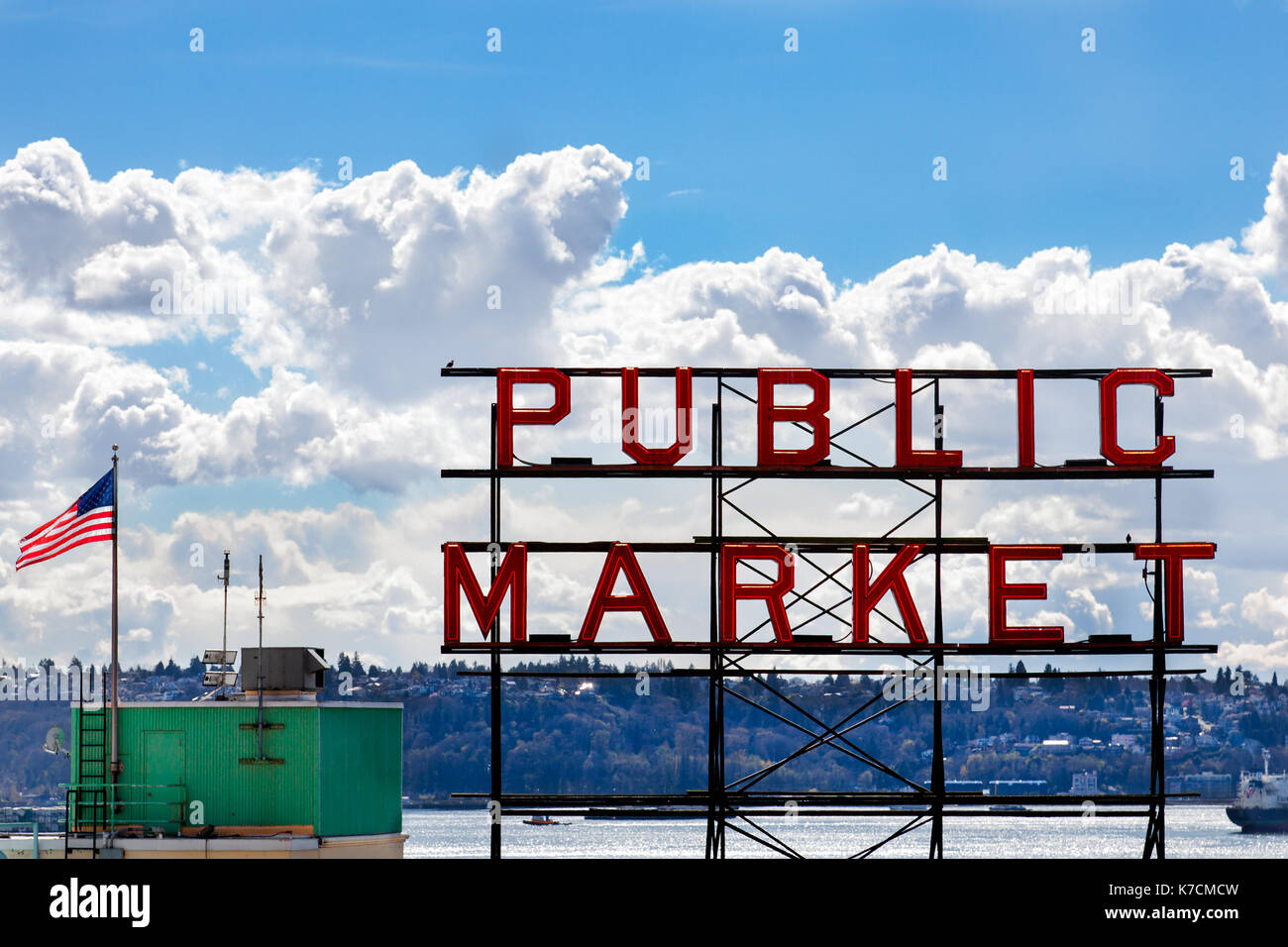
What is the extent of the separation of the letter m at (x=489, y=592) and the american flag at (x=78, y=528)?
10380 millimetres

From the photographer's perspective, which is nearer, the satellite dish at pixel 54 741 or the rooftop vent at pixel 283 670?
the rooftop vent at pixel 283 670

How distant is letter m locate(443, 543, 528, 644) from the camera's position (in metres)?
44.2

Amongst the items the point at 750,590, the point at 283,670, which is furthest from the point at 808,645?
the point at 283,670

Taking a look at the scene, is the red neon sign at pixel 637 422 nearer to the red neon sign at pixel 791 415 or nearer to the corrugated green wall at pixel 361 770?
the red neon sign at pixel 791 415

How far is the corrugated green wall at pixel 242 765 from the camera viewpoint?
4706 centimetres

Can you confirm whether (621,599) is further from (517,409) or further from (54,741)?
(54,741)

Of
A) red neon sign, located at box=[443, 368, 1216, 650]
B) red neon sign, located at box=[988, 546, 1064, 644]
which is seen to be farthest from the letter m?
red neon sign, located at box=[988, 546, 1064, 644]

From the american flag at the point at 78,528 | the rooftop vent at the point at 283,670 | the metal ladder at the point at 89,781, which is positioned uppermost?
the american flag at the point at 78,528

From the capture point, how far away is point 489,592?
1746 inches

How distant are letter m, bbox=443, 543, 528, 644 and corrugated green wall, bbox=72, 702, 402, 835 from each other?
18.8 feet

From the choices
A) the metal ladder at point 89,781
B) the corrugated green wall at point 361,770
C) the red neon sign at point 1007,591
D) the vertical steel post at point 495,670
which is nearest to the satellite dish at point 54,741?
the metal ladder at point 89,781

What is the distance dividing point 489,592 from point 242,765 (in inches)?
359
